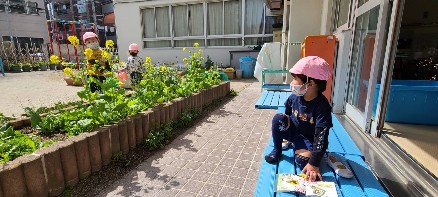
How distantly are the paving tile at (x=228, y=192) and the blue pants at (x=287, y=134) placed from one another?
585 millimetres

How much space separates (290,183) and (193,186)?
1071mm

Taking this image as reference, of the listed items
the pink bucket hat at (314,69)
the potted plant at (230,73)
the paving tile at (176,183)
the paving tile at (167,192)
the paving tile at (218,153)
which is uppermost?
the pink bucket hat at (314,69)

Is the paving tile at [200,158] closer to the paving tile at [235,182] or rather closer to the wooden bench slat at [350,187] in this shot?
the paving tile at [235,182]

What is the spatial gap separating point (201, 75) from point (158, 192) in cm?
371

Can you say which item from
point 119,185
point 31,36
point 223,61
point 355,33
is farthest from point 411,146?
point 31,36

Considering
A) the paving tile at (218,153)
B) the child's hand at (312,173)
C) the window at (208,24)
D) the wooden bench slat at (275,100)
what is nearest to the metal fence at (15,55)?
the window at (208,24)

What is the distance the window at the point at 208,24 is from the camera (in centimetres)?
1138

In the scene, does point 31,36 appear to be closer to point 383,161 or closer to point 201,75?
point 201,75

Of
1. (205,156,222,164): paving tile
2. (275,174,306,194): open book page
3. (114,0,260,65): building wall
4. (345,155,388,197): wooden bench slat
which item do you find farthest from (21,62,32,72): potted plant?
(345,155,388,197): wooden bench slat

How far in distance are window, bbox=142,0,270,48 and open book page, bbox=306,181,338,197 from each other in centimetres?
1036

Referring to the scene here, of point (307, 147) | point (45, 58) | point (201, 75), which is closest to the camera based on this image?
point (307, 147)

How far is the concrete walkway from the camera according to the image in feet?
7.58

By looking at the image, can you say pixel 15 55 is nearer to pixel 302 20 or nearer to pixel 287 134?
pixel 302 20

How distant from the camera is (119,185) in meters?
2.41
